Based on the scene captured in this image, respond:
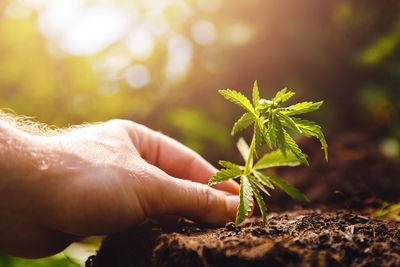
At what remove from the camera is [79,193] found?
144 centimetres

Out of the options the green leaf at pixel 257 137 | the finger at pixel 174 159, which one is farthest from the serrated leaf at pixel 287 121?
the finger at pixel 174 159

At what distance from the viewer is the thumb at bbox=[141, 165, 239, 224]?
1609mm

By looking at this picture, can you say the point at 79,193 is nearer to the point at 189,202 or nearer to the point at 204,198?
Answer: the point at 189,202

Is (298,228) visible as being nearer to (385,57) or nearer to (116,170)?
(116,170)

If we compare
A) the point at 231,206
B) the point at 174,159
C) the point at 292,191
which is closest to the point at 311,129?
the point at 292,191

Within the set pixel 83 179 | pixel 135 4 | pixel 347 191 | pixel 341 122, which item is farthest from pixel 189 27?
pixel 83 179

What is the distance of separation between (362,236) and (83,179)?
150 centimetres

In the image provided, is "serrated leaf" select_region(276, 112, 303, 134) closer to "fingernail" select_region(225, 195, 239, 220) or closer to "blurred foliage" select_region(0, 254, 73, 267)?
"fingernail" select_region(225, 195, 239, 220)

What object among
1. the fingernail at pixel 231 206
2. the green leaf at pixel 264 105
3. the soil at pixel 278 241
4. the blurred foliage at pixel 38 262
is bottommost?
the blurred foliage at pixel 38 262

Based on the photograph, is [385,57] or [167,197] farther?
[385,57]

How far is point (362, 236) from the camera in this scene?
4.65 ft

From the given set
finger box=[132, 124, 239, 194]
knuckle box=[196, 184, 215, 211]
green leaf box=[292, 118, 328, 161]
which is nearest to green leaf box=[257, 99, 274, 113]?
green leaf box=[292, 118, 328, 161]

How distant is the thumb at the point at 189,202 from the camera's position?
1609 millimetres

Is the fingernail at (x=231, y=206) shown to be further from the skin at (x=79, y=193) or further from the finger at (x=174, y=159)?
the finger at (x=174, y=159)
